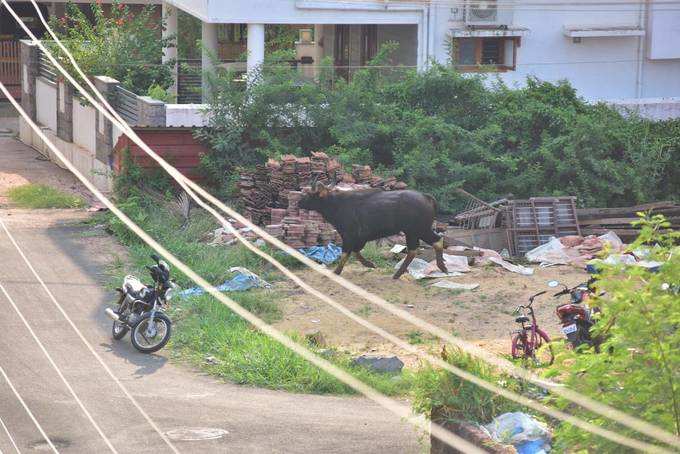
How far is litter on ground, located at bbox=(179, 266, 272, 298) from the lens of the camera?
716 inches

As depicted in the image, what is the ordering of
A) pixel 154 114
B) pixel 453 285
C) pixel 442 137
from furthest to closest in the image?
pixel 442 137, pixel 154 114, pixel 453 285

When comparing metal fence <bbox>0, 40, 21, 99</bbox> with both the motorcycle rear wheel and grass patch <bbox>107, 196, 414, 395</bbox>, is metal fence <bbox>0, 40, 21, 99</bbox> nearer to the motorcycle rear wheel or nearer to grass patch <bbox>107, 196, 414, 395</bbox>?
grass patch <bbox>107, 196, 414, 395</bbox>

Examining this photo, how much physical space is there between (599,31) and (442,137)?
331 inches

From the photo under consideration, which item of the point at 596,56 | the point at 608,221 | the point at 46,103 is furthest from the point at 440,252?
the point at 46,103

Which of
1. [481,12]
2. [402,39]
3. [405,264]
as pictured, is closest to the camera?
[405,264]

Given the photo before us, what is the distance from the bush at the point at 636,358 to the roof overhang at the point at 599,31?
22389mm

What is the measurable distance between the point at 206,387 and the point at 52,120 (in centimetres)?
1734

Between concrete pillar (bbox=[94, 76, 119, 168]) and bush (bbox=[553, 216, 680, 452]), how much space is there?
1767 cm

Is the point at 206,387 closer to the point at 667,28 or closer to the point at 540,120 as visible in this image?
the point at 540,120

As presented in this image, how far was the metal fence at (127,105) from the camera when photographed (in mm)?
24547

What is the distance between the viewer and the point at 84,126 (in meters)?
27.5

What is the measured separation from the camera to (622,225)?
73.7 feet

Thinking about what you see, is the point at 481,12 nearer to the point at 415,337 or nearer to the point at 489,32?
the point at 489,32

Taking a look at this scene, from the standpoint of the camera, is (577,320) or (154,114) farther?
(154,114)
